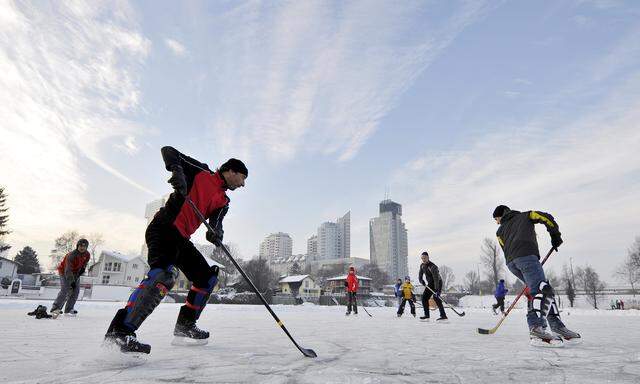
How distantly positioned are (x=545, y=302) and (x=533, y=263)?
472 millimetres

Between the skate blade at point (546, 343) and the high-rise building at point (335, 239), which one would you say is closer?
the skate blade at point (546, 343)

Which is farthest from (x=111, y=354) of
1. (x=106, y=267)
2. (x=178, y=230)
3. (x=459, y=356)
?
(x=106, y=267)

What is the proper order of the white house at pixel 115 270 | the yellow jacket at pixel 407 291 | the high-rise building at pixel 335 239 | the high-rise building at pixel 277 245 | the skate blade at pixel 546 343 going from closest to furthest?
the skate blade at pixel 546 343, the yellow jacket at pixel 407 291, the white house at pixel 115 270, the high-rise building at pixel 335 239, the high-rise building at pixel 277 245

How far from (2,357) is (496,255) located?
267ft

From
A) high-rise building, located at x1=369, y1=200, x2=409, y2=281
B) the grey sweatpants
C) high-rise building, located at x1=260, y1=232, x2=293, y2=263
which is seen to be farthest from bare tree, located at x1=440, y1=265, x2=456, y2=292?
the grey sweatpants

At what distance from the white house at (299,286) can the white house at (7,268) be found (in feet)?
141

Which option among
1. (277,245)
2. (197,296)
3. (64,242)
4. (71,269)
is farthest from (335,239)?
(197,296)

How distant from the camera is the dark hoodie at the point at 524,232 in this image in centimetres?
438

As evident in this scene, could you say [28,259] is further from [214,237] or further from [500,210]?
[500,210]

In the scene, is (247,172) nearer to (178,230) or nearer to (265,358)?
(178,230)

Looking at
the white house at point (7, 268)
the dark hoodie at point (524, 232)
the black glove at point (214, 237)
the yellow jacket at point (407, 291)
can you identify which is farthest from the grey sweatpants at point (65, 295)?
the white house at point (7, 268)

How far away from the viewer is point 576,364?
2631 millimetres

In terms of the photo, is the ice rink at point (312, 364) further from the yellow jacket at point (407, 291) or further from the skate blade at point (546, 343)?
the yellow jacket at point (407, 291)

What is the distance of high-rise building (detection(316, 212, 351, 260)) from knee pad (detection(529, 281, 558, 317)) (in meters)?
185
